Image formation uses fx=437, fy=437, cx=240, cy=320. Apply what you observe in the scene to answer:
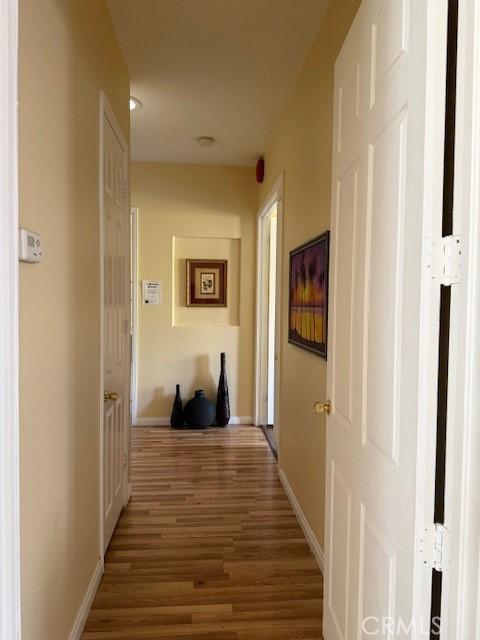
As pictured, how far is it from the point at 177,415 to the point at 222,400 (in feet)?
1.61

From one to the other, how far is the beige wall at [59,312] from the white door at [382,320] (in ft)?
3.10

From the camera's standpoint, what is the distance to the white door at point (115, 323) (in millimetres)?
2229

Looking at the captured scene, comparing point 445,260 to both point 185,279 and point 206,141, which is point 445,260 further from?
point 185,279

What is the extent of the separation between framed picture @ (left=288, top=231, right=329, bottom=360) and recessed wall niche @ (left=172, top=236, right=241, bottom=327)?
72.2 inches

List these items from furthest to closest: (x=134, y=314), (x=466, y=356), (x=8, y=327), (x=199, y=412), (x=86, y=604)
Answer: (x=134, y=314), (x=199, y=412), (x=86, y=604), (x=8, y=327), (x=466, y=356)

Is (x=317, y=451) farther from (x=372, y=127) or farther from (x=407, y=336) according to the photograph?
(x=372, y=127)

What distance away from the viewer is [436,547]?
0.88 meters

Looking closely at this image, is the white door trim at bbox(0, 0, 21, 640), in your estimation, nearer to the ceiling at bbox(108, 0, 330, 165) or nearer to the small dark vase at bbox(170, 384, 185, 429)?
the ceiling at bbox(108, 0, 330, 165)

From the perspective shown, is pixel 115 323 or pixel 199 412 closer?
pixel 115 323

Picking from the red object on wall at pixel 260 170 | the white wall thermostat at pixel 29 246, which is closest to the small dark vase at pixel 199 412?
the red object on wall at pixel 260 170

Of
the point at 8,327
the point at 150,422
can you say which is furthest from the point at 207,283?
the point at 8,327

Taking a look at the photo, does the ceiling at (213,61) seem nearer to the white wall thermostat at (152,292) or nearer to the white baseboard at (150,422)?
the white wall thermostat at (152,292)

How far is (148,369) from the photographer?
465cm

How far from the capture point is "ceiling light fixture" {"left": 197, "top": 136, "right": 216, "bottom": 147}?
12.7 ft
